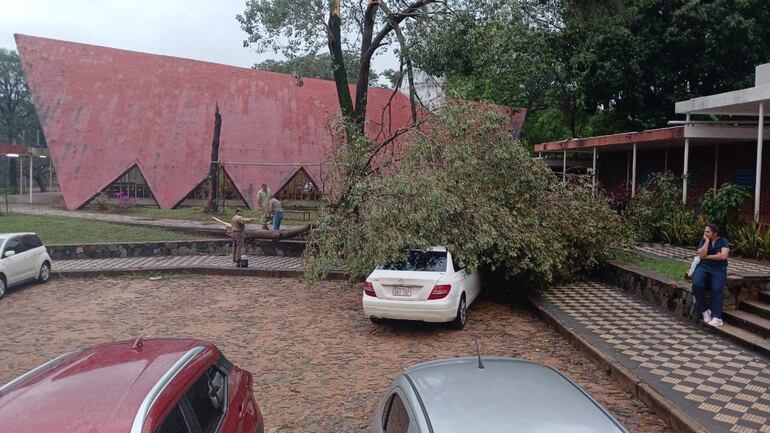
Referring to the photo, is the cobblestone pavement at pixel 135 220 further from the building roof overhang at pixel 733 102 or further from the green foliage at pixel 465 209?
the building roof overhang at pixel 733 102

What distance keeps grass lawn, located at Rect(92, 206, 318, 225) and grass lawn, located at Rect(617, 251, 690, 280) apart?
11.9 meters

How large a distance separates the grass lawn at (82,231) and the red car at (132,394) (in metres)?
15.0

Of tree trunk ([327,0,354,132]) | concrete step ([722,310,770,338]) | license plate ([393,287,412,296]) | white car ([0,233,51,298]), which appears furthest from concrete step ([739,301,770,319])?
white car ([0,233,51,298])

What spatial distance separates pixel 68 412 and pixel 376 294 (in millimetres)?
6213

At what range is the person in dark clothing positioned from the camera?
783 cm

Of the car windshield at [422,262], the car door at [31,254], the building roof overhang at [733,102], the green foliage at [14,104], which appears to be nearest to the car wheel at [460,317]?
the car windshield at [422,262]

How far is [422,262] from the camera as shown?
30.3 feet

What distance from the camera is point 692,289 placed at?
8508 millimetres

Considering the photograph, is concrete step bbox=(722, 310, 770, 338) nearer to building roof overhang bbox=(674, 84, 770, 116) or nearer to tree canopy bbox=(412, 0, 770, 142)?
building roof overhang bbox=(674, 84, 770, 116)

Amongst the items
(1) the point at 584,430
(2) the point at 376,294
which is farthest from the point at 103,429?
(2) the point at 376,294

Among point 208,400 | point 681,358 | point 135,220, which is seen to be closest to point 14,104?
point 135,220

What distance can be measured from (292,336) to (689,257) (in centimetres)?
837

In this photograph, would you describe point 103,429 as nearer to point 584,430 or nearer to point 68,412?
point 68,412

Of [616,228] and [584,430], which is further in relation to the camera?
[616,228]
